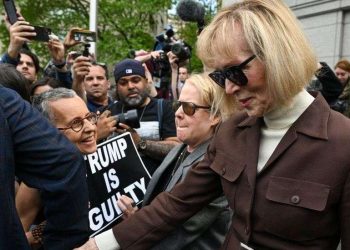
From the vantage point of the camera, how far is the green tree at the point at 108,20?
17000 mm

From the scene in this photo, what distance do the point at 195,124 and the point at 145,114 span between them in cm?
142

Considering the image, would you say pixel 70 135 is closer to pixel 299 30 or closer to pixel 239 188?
pixel 239 188

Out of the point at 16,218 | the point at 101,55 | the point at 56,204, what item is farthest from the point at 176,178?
the point at 101,55

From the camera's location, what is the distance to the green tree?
17.0 m

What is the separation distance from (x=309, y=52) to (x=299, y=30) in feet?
0.27

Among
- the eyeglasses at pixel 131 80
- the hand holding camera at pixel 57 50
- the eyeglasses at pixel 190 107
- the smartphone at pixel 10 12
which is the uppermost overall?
the smartphone at pixel 10 12

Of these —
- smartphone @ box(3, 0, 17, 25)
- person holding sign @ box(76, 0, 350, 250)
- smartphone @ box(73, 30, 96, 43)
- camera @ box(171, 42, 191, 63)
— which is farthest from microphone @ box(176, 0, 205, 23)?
person holding sign @ box(76, 0, 350, 250)

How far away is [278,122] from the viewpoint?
160 centimetres

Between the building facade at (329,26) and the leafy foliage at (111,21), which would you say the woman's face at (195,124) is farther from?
the leafy foliage at (111,21)

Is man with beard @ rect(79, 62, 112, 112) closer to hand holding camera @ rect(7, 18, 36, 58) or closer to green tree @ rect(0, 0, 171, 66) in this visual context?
hand holding camera @ rect(7, 18, 36, 58)

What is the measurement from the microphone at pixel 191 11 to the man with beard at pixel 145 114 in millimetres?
627

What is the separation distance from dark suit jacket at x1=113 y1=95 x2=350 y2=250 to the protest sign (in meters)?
1.07

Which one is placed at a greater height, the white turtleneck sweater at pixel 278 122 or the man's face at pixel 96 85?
the white turtleneck sweater at pixel 278 122

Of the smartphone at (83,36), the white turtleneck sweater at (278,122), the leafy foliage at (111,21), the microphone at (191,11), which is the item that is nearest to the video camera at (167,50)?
the microphone at (191,11)
